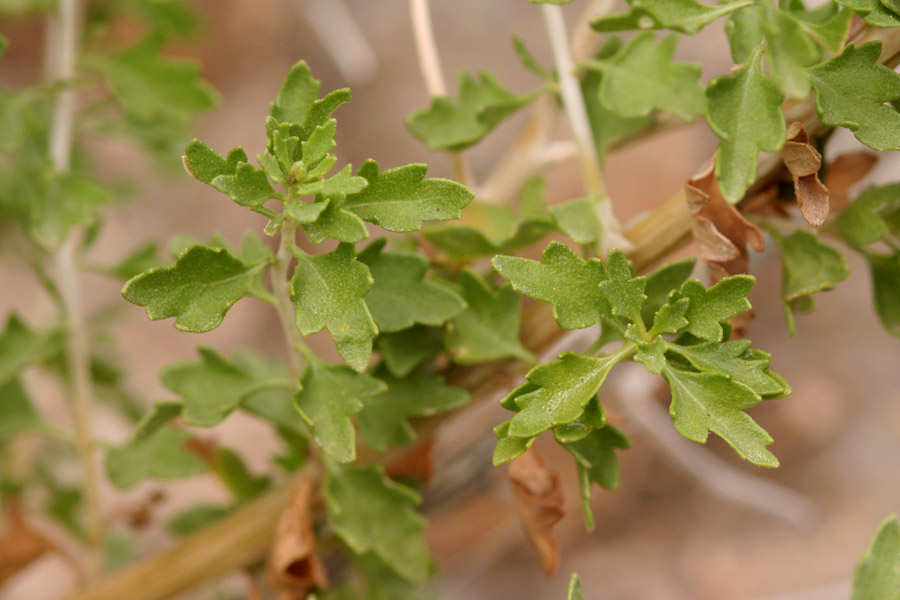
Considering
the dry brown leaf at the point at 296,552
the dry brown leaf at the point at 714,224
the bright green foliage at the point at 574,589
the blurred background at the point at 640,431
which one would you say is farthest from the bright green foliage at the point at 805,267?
the blurred background at the point at 640,431

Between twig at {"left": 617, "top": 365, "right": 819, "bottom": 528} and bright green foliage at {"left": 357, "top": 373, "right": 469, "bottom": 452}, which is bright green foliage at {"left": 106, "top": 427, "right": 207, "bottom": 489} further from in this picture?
twig at {"left": 617, "top": 365, "right": 819, "bottom": 528}

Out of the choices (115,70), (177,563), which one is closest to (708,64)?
(115,70)

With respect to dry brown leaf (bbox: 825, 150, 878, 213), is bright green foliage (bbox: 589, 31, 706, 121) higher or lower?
higher

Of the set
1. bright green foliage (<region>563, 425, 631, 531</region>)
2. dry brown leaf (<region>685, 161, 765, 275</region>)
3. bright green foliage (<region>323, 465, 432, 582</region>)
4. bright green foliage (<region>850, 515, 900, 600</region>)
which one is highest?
dry brown leaf (<region>685, 161, 765, 275</region>)

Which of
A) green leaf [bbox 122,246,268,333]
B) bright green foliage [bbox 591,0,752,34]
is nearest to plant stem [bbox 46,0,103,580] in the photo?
green leaf [bbox 122,246,268,333]

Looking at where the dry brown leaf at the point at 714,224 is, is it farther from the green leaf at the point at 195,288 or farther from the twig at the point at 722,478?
the twig at the point at 722,478

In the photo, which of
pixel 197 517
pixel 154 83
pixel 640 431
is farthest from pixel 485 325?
pixel 640 431

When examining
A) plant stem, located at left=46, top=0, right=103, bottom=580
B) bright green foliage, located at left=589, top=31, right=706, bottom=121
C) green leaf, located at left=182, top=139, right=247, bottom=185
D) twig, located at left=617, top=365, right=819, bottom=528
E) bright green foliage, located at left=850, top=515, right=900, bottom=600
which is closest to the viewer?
green leaf, located at left=182, top=139, right=247, bottom=185

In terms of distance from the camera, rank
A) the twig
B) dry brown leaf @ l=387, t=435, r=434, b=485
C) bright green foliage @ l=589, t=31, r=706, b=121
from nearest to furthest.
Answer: bright green foliage @ l=589, t=31, r=706, b=121 → dry brown leaf @ l=387, t=435, r=434, b=485 → the twig
